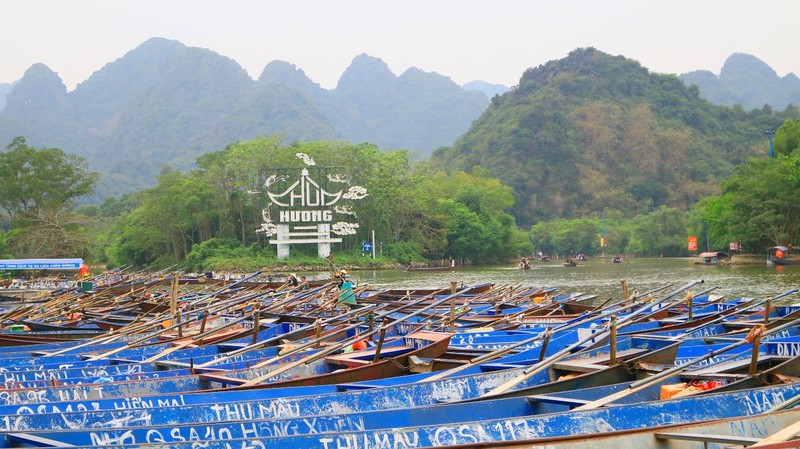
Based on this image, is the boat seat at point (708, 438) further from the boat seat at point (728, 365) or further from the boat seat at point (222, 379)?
the boat seat at point (222, 379)

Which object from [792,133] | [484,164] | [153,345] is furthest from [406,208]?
[153,345]

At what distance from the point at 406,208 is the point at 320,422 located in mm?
71793

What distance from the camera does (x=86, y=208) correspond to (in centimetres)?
11219

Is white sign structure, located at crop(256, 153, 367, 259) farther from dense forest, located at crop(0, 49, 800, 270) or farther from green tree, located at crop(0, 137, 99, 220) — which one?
green tree, located at crop(0, 137, 99, 220)

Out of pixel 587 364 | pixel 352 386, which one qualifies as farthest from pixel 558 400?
pixel 352 386

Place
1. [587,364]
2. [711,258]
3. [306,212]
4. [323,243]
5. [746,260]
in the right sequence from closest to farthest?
[587,364] → [746,260] → [711,258] → [306,212] → [323,243]

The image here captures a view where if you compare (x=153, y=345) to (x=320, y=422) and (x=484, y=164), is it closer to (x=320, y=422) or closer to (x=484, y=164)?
(x=320, y=422)

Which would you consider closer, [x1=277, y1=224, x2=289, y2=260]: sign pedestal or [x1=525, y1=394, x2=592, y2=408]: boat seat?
[x1=525, y1=394, x2=592, y2=408]: boat seat

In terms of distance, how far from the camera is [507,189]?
10125 cm

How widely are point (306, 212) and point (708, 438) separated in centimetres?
6555

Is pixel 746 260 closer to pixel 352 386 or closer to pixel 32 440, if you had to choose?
pixel 352 386

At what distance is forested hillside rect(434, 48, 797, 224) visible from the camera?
12369 centimetres

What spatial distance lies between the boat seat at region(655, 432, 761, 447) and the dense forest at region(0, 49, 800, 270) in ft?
186

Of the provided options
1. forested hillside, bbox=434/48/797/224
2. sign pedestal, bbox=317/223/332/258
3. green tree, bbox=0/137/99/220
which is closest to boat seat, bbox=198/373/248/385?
sign pedestal, bbox=317/223/332/258
